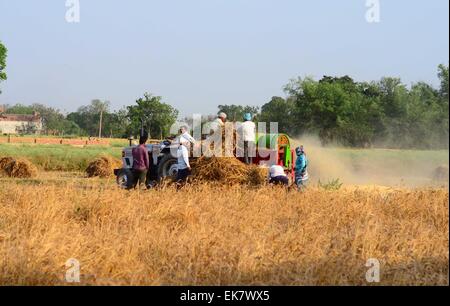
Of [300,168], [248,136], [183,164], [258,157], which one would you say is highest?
[248,136]

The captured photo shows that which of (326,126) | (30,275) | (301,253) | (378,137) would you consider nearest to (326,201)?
(301,253)

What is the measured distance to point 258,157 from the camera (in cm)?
1523

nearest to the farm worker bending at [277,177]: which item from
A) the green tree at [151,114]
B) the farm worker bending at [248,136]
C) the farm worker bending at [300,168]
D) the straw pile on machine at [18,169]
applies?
the farm worker bending at [248,136]

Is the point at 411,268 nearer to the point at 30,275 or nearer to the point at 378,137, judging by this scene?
the point at 30,275

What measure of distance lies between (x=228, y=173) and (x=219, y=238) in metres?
6.41

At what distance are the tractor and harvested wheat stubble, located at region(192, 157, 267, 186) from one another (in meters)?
0.96

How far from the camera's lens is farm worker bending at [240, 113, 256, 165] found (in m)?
14.6

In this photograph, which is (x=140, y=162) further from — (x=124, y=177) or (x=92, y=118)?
(x=92, y=118)

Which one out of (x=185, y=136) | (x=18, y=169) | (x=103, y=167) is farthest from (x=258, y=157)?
(x=18, y=169)

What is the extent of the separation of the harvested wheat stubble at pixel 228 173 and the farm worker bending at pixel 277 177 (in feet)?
0.55

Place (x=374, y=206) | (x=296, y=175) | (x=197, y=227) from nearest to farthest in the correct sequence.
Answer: (x=197, y=227) → (x=374, y=206) → (x=296, y=175)

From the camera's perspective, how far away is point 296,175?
15406 mm

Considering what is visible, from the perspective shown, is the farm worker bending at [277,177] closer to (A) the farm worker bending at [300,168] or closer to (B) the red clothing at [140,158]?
(A) the farm worker bending at [300,168]
